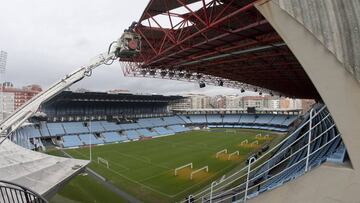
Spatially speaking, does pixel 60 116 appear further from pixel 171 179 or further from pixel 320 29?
pixel 320 29

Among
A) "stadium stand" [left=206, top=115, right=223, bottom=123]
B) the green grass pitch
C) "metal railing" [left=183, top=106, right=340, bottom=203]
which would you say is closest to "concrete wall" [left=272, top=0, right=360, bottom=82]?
"metal railing" [left=183, top=106, right=340, bottom=203]

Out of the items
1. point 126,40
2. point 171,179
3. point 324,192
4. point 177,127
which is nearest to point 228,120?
point 177,127

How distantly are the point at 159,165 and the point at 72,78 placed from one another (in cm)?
1972

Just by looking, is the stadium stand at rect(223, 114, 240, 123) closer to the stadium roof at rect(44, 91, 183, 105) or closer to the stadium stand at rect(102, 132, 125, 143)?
the stadium roof at rect(44, 91, 183, 105)

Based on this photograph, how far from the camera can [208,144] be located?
48.7 m

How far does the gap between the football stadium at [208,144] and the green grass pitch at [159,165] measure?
134 mm

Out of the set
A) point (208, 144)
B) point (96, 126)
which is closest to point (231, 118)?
point (208, 144)

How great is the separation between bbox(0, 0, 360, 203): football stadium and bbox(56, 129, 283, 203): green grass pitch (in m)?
0.13

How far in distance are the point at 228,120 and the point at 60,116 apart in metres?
43.5

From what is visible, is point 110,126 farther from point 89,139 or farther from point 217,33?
point 217,33

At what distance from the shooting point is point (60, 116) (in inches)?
2419

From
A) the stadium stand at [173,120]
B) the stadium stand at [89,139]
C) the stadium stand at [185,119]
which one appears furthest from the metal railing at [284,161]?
the stadium stand at [185,119]

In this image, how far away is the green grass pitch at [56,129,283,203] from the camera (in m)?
24.4

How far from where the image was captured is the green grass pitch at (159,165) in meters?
24.4
